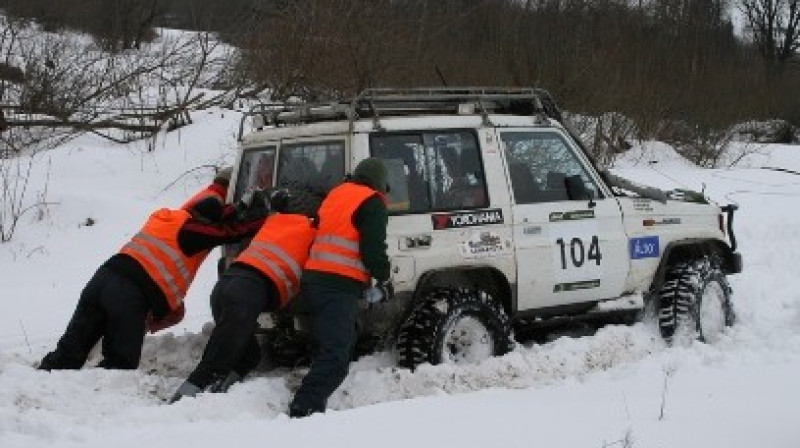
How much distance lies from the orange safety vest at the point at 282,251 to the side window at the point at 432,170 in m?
0.60

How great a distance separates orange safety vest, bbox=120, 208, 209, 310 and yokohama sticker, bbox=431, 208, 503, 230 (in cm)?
161

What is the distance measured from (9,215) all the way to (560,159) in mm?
7798

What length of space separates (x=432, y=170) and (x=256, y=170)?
127 centimetres

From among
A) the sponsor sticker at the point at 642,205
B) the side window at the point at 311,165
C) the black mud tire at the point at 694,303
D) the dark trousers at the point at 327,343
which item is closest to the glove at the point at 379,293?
the dark trousers at the point at 327,343

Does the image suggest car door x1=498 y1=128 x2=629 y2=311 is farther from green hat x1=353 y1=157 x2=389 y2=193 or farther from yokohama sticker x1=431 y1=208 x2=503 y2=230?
green hat x1=353 y1=157 x2=389 y2=193

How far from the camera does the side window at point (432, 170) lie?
6.18m

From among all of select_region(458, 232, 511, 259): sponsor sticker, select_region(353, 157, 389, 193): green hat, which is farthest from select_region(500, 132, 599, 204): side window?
select_region(353, 157, 389, 193): green hat

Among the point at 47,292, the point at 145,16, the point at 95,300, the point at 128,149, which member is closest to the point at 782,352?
the point at 95,300

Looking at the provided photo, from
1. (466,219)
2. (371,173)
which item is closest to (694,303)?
(466,219)

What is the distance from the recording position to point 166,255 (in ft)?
20.8

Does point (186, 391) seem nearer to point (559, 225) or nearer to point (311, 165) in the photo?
point (311, 165)

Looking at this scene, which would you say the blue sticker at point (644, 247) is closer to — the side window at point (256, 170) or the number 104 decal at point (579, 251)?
the number 104 decal at point (579, 251)

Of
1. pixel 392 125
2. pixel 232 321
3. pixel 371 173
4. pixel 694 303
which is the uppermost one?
pixel 392 125

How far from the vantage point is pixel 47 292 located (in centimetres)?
961
